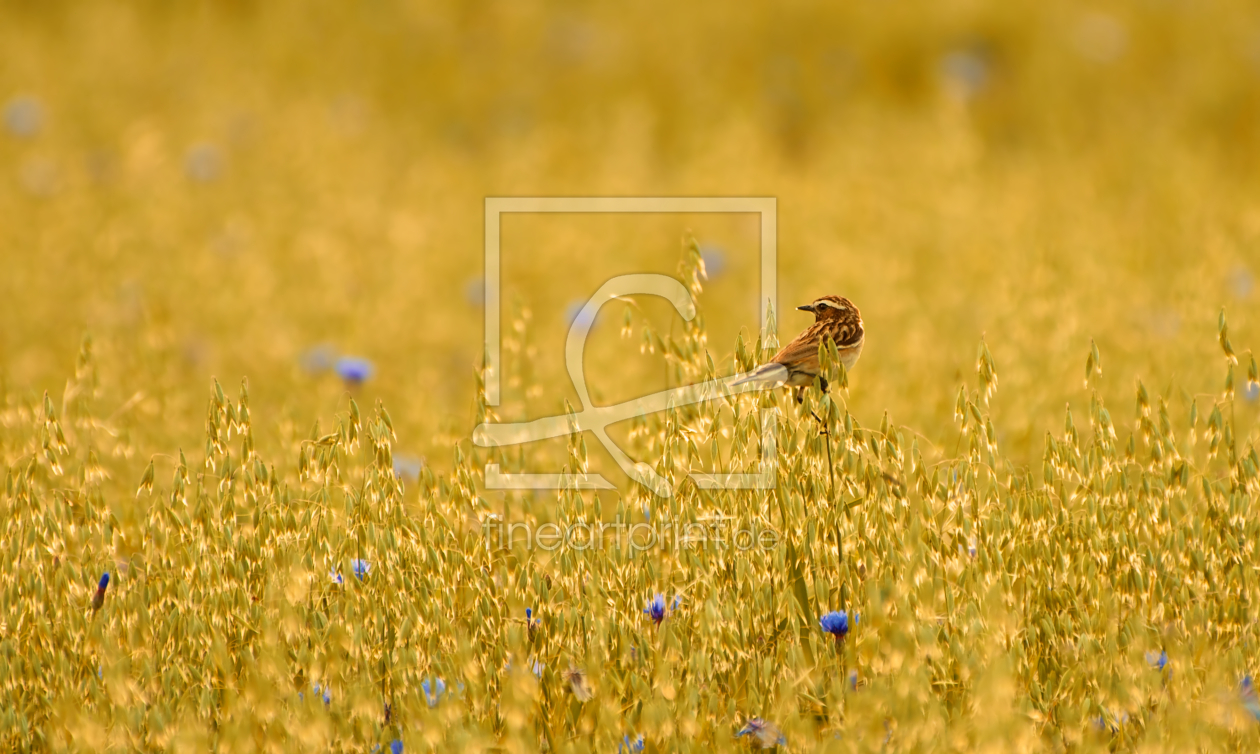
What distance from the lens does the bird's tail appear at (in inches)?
91.3

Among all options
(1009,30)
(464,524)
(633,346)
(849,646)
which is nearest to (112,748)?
(464,524)

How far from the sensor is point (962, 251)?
589 cm

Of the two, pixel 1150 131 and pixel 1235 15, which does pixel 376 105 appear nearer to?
pixel 1150 131

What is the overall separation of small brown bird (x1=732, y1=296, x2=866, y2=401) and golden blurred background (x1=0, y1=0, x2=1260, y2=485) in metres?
0.42

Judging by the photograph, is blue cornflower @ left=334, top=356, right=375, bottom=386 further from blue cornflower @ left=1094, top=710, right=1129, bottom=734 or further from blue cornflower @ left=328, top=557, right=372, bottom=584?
blue cornflower @ left=1094, top=710, right=1129, bottom=734

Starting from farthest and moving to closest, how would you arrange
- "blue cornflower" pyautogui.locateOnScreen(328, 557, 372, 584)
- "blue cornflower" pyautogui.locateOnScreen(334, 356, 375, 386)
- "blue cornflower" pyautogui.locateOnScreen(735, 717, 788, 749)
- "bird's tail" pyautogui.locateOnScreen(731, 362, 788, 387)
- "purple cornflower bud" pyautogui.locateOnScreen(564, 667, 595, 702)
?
"blue cornflower" pyautogui.locateOnScreen(334, 356, 375, 386), "blue cornflower" pyautogui.locateOnScreen(328, 557, 372, 584), "bird's tail" pyautogui.locateOnScreen(731, 362, 788, 387), "purple cornflower bud" pyautogui.locateOnScreen(564, 667, 595, 702), "blue cornflower" pyautogui.locateOnScreen(735, 717, 788, 749)

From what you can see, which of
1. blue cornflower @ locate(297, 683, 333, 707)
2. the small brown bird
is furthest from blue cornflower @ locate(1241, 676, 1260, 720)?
blue cornflower @ locate(297, 683, 333, 707)

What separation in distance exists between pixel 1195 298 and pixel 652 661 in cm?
263

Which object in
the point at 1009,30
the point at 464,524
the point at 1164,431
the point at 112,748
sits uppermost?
the point at 1009,30

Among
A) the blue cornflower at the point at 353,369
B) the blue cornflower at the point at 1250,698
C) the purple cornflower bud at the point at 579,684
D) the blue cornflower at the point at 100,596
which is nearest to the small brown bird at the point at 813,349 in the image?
the purple cornflower bud at the point at 579,684

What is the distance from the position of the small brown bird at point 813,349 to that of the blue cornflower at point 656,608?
0.46 metres

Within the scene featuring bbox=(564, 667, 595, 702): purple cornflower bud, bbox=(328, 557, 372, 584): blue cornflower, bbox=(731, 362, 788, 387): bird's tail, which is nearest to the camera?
bbox=(564, 667, 595, 702): purple cornflower bud

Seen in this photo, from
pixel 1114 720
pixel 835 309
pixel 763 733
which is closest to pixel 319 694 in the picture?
pixel 763 733

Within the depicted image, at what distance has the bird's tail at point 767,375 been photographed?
2318 mm
